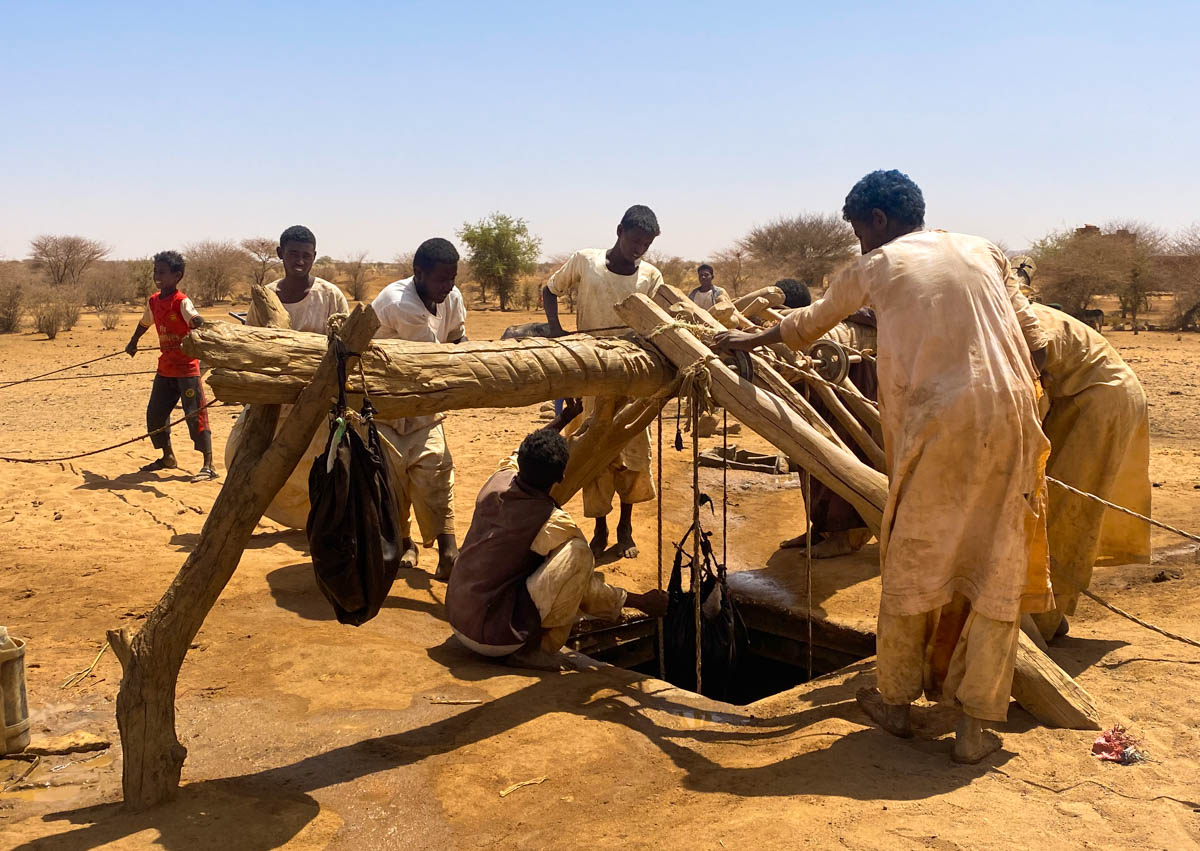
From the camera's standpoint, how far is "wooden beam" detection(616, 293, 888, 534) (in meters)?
4.39

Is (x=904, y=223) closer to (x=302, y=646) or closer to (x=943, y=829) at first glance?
(x=943, y=829)

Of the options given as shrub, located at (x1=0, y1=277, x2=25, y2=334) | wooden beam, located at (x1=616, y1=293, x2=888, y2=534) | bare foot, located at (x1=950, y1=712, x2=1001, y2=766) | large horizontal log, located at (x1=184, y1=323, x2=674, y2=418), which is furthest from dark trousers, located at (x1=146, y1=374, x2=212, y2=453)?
shrub, located at (x1=0, y1=277, x2=25, y2=334)

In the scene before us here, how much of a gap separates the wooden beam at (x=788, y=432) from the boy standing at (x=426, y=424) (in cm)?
167

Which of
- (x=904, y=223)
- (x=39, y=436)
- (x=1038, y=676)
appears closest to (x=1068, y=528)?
(x=1038, y=676)

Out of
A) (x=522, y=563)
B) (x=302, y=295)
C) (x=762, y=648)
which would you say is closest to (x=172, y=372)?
(x=302, y=295)

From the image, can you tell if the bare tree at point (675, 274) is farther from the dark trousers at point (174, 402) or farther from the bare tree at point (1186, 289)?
the dark trousers at point (174, 402)

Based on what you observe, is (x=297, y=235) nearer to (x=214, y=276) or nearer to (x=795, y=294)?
(x=795, y=294)

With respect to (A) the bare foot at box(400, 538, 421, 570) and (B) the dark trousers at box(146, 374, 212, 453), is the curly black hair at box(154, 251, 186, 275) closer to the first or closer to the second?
(B) the dark trousers at box(146, 374, 212, 453)

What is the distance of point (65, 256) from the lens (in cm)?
3688

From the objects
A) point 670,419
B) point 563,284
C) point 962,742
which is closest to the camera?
point 962,742

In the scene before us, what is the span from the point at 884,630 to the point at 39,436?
907cm

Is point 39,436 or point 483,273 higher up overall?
point 483,273

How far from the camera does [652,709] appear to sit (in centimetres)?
457

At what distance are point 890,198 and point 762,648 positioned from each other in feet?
12.2
